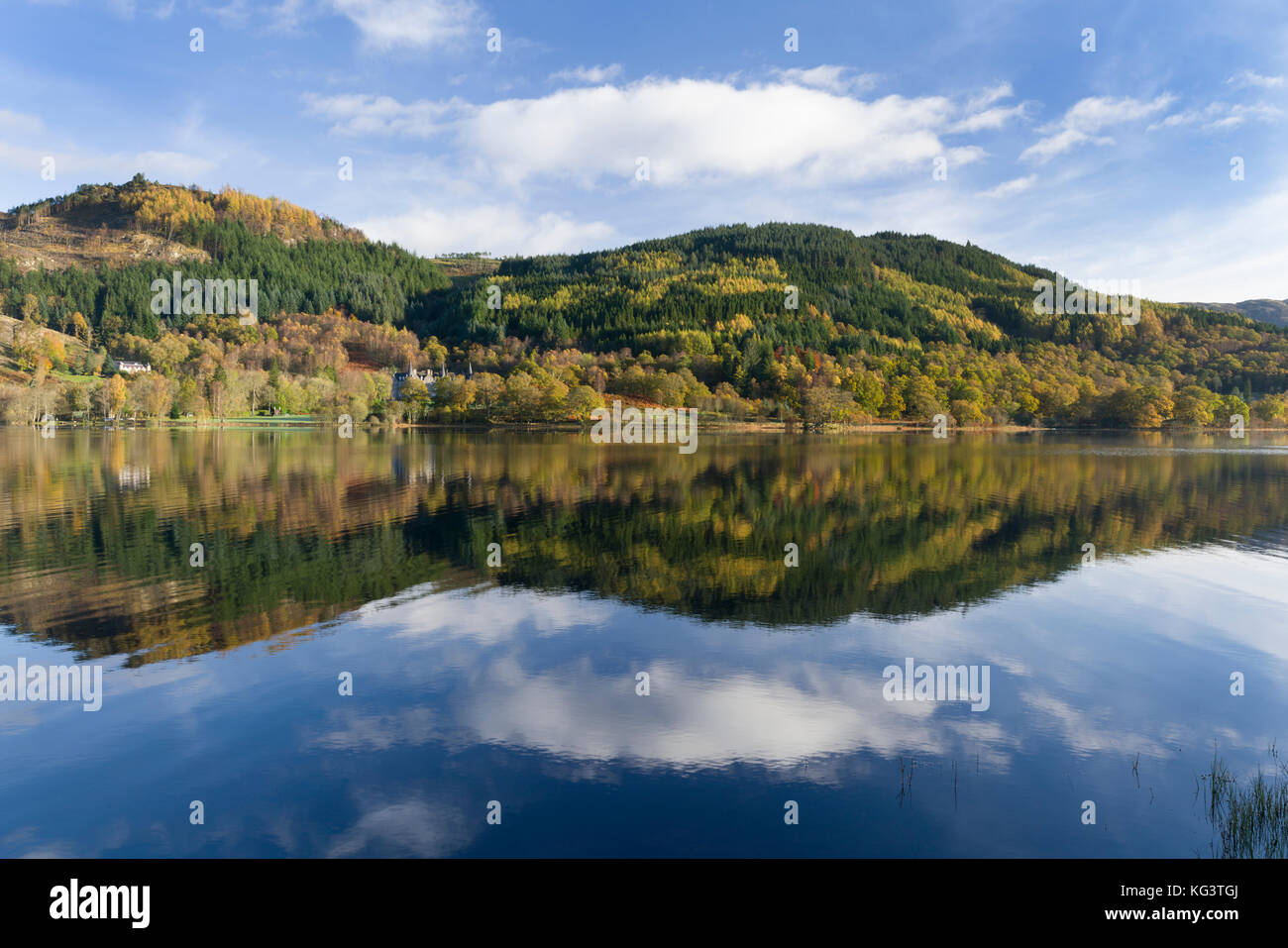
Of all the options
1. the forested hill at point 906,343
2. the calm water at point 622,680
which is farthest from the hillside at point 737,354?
the calm water at point 622,680

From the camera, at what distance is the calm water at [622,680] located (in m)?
7.79

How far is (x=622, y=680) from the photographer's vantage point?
11.8m

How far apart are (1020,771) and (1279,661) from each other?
26.9 ft

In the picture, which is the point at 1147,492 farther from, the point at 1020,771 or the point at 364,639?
the point at 364,639

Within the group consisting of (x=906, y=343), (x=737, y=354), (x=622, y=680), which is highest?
(x=906, y=343)

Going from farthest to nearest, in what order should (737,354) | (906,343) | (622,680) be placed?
(906,343) < (737,354) < (622,680)

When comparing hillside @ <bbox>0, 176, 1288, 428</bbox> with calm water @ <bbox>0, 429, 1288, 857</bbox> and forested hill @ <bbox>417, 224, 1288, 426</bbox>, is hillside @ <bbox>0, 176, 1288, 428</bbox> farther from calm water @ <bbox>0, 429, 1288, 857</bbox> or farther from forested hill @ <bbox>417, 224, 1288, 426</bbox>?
calm water @ <bbox>0, 429, 1288, 857</bbox>

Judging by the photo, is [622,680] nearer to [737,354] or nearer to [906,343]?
[737,354]

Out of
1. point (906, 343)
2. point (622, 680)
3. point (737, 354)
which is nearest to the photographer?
point (622, 680)

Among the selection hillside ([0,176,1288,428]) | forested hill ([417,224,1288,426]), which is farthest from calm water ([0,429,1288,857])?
forested hill ([417,224,1288,426])

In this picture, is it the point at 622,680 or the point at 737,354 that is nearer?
the point at 622,680

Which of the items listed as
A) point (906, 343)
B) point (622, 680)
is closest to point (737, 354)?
point (906, 343)

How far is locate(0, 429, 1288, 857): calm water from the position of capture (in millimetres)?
7793

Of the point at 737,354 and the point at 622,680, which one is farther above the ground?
the point at 737,354
